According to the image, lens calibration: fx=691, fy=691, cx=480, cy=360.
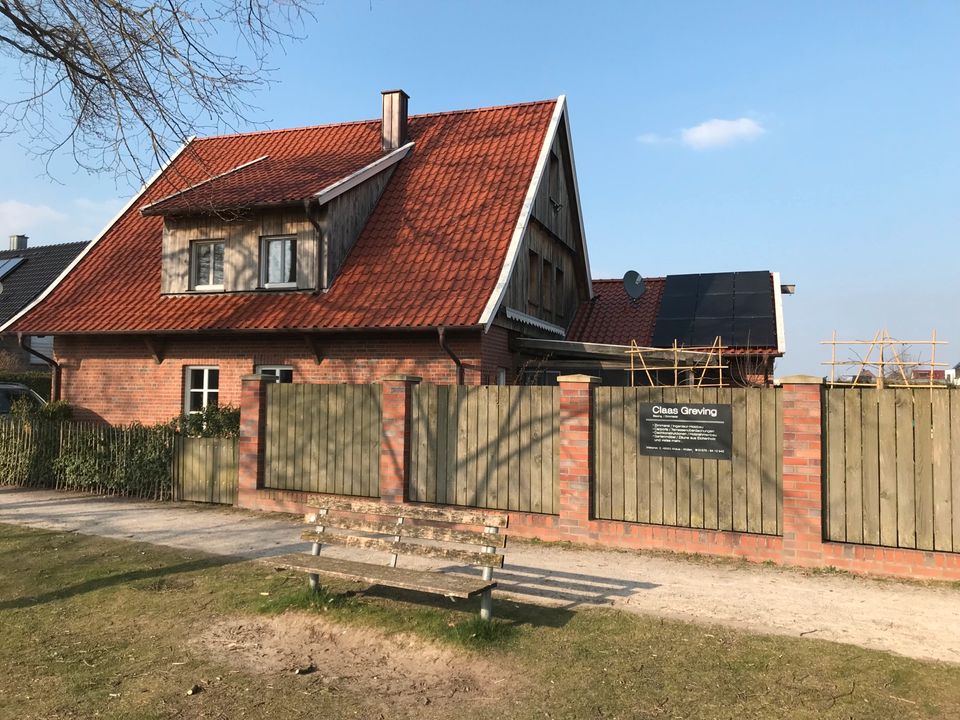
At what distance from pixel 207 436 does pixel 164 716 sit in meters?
8.98

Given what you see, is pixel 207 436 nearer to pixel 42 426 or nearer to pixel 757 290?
pixel 42 426

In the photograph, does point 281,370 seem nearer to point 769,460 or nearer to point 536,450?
point 536,450

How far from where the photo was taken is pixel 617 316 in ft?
65.6

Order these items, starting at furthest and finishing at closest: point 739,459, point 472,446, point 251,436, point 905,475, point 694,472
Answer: point 251,436, point 472,446, point 694,472, point 739,459, point 905,475

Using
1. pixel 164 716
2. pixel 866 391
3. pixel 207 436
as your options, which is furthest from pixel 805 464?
pixel 207 436

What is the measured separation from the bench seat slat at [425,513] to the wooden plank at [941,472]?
482cm

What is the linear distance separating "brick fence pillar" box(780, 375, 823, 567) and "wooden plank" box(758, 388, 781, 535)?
4.8 inches

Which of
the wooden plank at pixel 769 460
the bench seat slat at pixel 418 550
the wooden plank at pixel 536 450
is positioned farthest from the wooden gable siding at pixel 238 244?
the wooden plank at pixel 769 460

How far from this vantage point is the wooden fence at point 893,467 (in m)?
7.36

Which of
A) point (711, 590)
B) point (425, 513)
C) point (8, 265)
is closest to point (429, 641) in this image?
point (425, 513)

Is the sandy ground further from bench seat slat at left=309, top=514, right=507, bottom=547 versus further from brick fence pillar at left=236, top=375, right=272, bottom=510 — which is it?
brick fence pillar at left=236, top=375, right=272, bottom=510

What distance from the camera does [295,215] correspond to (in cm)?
1430

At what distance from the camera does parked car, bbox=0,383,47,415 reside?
1727 centimetres

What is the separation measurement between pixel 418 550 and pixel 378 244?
9.56 m
